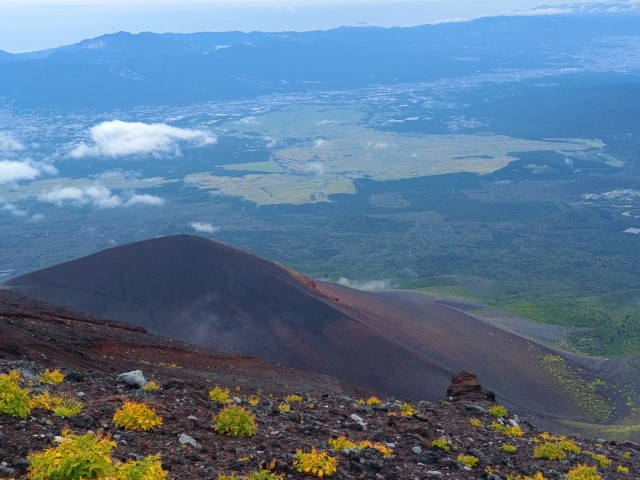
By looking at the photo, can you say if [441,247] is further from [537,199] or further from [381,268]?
[537,199]

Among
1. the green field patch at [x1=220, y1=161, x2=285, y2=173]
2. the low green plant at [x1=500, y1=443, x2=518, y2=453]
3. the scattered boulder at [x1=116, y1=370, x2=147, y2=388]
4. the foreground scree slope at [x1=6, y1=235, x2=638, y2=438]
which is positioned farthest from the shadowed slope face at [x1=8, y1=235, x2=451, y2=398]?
the green field patch at [x1=220, y1=161, x2=285, y2=173]

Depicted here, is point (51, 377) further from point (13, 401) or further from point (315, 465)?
point (315, 465)

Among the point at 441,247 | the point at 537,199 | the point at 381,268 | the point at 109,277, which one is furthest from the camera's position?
the point at 537,199

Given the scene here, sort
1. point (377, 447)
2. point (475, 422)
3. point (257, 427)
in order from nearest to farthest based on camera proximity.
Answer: point (377, 447)
point (257, 427)
point (475, 422)

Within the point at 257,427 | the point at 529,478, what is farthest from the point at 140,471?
the point at 529,478

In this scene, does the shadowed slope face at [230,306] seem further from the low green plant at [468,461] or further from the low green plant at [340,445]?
the low green plant at [340,445]

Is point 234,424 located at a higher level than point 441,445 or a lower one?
higher

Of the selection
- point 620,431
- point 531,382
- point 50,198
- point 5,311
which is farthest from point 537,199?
point 5,311
